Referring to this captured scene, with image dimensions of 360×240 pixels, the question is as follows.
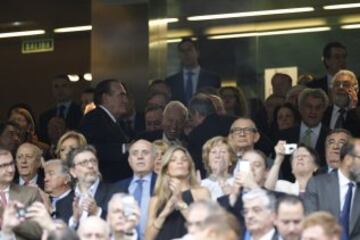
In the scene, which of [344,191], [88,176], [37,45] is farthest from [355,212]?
[37,45]

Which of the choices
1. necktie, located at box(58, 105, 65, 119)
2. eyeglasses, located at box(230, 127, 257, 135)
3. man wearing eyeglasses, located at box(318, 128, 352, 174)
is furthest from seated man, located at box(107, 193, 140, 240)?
necktie, located at box(58, 105, 65, 119)

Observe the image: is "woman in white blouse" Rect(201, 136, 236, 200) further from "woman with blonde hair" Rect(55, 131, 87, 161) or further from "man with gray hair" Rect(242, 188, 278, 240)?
"man with gray hair" Rect(242, 188, 278, 240)

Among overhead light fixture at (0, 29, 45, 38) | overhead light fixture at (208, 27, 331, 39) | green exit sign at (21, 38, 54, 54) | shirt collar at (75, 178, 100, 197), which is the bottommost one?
shirt collar at (75, 178, 100, 197)

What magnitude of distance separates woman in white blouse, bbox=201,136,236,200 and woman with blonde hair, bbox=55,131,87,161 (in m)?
1.37

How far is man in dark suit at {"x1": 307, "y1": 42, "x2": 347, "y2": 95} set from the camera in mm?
17938

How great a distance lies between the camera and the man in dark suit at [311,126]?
1567 cm

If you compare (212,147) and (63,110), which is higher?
(63,110)

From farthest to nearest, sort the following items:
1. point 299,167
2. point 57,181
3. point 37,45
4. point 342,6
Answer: point 37,45 → point 342,6 → point 57,181 → point 299,167

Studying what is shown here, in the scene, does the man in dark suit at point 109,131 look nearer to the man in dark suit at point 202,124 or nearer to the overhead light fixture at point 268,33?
the man in dark suit at point 202,124

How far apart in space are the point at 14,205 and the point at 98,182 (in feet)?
5.99

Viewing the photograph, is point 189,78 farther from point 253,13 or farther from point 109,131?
point 109,131

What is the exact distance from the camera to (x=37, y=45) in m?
24.3

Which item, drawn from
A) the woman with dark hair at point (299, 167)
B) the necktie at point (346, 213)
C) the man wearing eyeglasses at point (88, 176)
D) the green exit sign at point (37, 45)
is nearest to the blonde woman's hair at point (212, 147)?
the woman with dark hair at point (299, 167)

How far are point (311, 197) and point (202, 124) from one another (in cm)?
219
